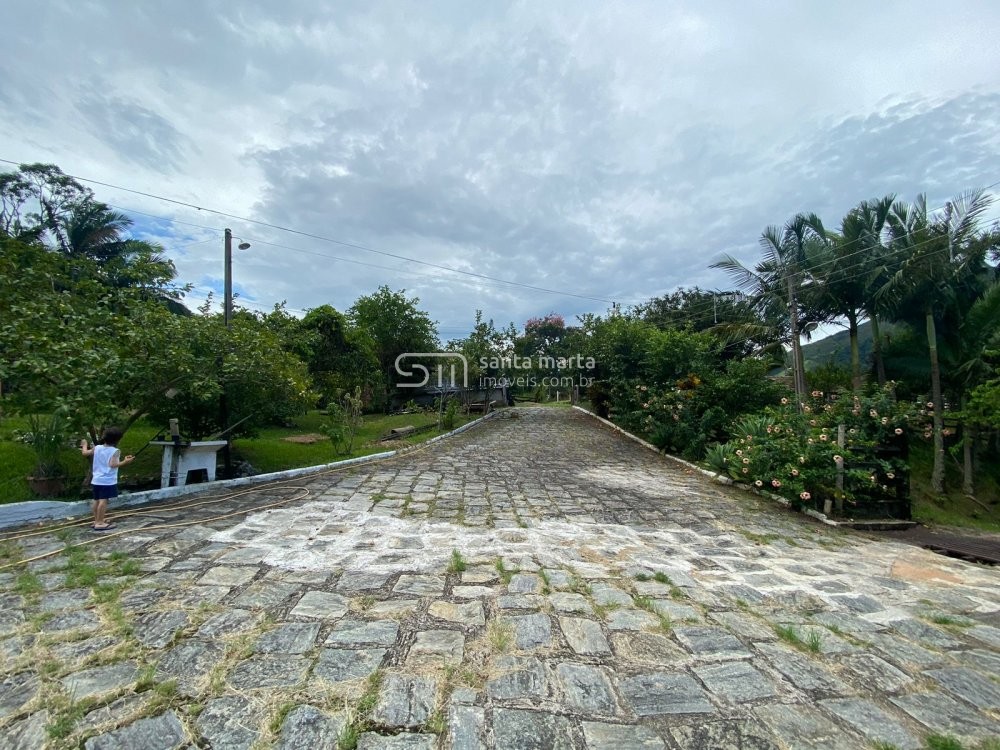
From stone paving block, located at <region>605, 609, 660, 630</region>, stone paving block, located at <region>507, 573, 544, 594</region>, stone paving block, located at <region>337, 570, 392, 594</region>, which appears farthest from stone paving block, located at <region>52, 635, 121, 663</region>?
stone paving block, located at <region>605, 609, 660, 630</region>

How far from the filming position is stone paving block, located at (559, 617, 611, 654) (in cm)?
249

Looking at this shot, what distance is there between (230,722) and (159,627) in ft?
3.41

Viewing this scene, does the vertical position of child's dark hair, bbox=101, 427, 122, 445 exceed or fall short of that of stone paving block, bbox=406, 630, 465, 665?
it exceeds it

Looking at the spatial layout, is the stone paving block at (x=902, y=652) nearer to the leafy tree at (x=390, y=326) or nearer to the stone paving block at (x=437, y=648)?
the stone paving block at (x=437, y=648)

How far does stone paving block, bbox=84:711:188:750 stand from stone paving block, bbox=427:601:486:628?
1323mm

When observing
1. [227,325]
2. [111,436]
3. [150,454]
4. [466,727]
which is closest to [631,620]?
[466,727]

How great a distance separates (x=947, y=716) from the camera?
2.02m

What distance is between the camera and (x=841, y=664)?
7.86ft

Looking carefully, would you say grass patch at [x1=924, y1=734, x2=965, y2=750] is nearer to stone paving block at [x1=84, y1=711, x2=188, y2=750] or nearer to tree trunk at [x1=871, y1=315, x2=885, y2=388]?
stone paving block at [x1=84, y1=711, x2=188, y2=750]

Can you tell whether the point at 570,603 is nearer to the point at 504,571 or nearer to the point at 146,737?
the point at 504,571

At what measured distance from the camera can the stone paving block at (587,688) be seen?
2.03 meters

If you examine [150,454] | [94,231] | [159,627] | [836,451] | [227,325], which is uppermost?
[94,231]

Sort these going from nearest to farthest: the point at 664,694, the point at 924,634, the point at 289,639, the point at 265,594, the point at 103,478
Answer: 1. the point at 664,694
2. the point at 289,639
3. the point at 924,634
4. the point at 265,594
5. the point at 103,478

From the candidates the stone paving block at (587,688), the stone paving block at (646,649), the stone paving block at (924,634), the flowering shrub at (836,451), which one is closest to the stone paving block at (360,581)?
the stone paving block at (587,688)
